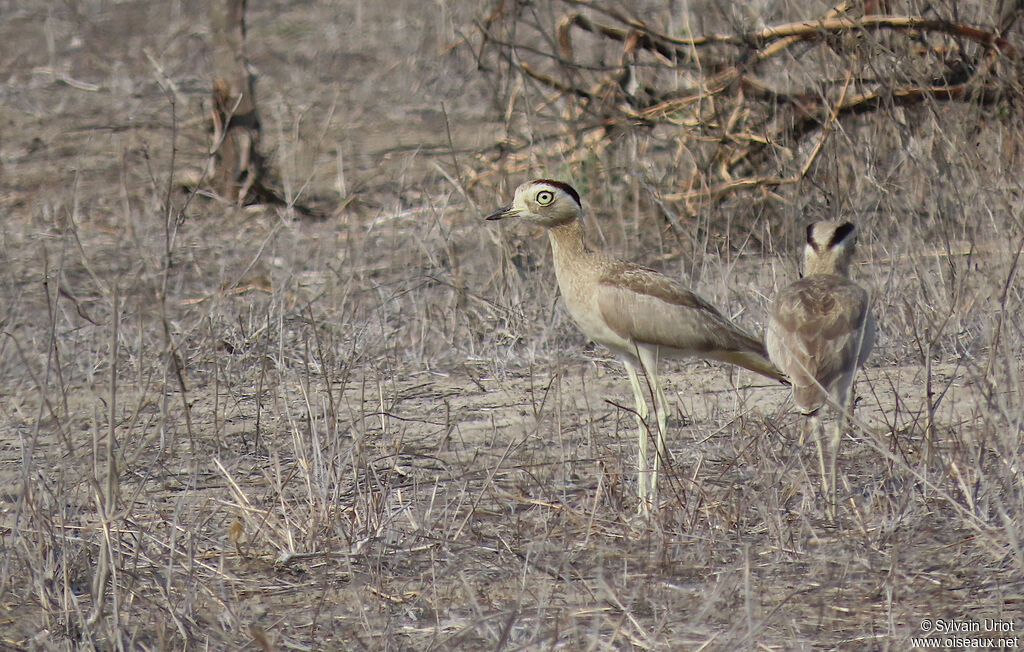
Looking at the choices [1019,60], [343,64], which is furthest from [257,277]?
[343,64]

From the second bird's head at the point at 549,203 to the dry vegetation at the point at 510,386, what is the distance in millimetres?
586

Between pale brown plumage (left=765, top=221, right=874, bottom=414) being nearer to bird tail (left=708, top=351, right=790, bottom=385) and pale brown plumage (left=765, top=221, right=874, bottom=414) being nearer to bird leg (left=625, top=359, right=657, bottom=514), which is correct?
bird tail (left=708, top=351, right=790, bottom=385)

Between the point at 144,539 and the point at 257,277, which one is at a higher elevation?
the point at 257,277

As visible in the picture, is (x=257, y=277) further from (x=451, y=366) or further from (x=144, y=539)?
(x=144, y=539)

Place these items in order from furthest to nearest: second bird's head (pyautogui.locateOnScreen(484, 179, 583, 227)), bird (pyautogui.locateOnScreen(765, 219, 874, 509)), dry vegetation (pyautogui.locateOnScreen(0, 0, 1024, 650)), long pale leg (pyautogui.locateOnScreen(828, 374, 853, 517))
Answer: second bird's head (pyautogui.locateOnScreen(484, 179, 583, 227)) < bird (pyautogui.locateOnScreen(765, 219, 874, 509)) < long pale leg (pyautogui.locateOnScreen(828, 374, 853, 517)) < dry vegetation (pyautogui.locateOnScreen(0, 0, 1024, 650))

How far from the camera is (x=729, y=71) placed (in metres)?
7.18

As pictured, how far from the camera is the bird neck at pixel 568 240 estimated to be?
4.95m

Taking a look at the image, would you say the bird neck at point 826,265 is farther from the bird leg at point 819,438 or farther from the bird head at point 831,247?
the bird leg at point 819,438

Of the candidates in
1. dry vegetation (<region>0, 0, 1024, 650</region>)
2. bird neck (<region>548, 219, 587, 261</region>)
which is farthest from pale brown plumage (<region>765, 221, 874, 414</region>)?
bird neck (<region>548, 219, 587, 261</region>)

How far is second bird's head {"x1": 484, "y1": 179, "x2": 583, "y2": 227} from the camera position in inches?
195

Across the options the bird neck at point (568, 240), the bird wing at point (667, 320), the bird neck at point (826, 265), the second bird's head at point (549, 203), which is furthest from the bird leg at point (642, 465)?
the bird neck at point (826, 265)

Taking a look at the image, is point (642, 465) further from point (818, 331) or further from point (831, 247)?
point (831, 247)

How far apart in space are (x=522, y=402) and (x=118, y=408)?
1627 mm

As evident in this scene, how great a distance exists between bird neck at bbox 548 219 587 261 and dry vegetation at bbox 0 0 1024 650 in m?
0.46
